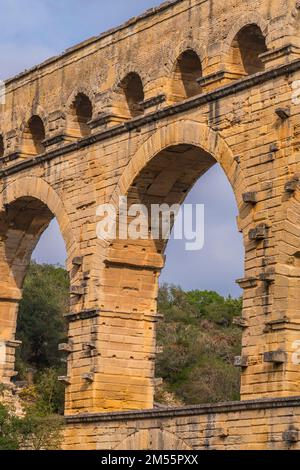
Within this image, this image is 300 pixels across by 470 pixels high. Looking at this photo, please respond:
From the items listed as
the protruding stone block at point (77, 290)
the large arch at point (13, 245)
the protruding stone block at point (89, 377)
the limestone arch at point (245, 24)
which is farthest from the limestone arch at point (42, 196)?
the limestone arch at point (245, 24)

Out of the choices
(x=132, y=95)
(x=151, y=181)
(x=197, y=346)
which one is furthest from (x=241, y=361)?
(x=197, y=346)

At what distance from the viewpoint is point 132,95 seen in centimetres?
3198

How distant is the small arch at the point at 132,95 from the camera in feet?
104

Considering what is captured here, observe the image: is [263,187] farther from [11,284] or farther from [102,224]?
[11,284]

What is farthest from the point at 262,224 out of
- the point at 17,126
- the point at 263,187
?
the point at 17,126

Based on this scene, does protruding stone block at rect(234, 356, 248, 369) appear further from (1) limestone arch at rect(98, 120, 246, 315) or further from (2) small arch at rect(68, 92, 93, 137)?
(2) small arch at rect(68, 92, 93, 137)

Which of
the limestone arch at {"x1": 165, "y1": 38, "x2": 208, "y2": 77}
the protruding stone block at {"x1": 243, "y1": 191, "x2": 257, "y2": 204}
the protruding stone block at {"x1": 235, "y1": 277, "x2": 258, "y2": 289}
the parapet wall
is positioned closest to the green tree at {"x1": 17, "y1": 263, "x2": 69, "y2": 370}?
the parapet wall

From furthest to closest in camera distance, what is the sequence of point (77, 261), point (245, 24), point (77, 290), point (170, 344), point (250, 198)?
1. point (170, 344)
2. point (77, 261)
3. point (77, 290)
4. point (245, 24)
5. point (250, 198)

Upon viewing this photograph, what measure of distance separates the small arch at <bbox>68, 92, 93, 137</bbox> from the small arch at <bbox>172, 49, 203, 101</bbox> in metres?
3.28

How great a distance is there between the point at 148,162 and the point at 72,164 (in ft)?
9.33

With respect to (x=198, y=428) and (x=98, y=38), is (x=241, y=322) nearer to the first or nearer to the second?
(x=198, y=428)

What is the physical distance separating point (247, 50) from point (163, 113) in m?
1.87

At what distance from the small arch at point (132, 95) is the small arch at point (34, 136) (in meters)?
3.30

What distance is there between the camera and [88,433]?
29.8m
